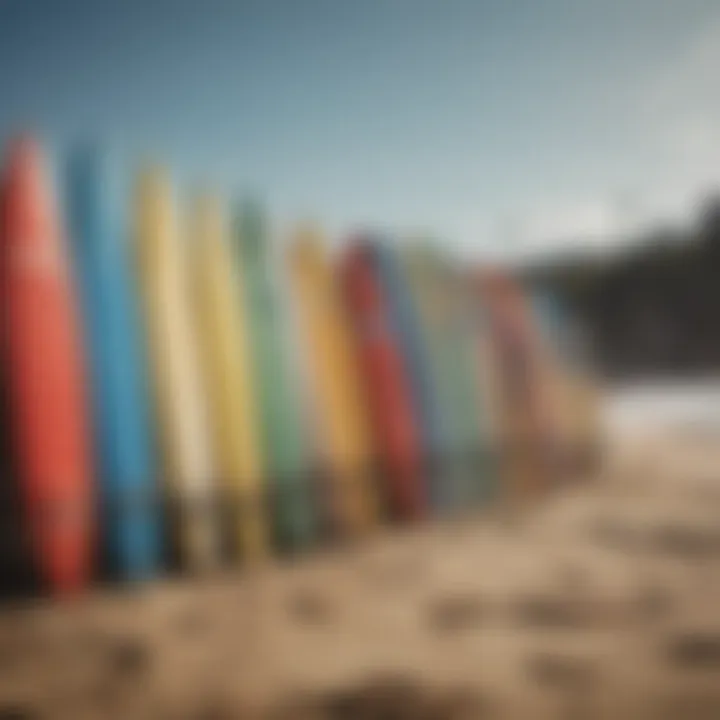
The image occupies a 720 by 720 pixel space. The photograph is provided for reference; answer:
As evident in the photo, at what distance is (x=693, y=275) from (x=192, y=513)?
8.28ft

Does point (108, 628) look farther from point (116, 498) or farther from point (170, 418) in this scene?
point (170, 418)

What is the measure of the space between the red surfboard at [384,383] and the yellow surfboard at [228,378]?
397 millimetres

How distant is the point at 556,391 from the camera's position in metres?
2.90

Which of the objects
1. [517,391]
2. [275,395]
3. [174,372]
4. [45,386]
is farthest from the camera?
[517,391]

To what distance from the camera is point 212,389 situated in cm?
195

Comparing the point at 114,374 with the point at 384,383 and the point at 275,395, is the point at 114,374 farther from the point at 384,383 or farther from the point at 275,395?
the point at 384,383

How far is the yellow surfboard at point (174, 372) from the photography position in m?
1.78

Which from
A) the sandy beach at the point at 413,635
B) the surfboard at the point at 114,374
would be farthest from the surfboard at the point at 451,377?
the surfboard at the point at 114,374

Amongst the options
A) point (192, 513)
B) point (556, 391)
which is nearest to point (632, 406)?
point (556, 391)

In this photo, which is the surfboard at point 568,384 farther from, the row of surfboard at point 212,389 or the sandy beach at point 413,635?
the sandy beach at point 413,635

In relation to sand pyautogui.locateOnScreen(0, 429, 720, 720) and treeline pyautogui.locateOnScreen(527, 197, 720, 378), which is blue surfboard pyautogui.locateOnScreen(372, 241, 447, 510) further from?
treeline pyautogui.locateOnScreen(527, 197, 720, 378)

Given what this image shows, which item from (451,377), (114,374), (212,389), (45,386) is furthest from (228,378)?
(451,377)

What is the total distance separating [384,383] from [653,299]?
204cm

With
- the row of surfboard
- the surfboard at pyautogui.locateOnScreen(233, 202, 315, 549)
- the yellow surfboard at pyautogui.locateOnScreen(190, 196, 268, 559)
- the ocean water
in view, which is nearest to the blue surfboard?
the row of surfboard
